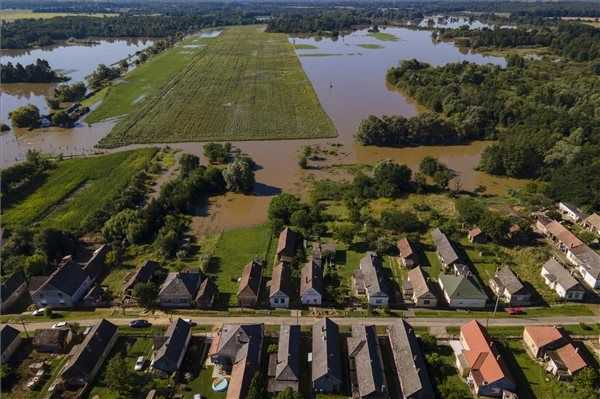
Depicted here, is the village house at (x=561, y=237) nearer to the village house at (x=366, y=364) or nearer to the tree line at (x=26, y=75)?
the village house at (x=366, y=364)

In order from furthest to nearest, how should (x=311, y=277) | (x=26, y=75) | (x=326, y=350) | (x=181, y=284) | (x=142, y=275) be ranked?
1. (x=26, y=75)
2. (x=142, y=275)
3. (x=311, y=277)
4. (x=181, y=284)
5. (x=326, y=350)

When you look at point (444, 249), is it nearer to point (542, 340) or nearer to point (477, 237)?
point (477, 237)

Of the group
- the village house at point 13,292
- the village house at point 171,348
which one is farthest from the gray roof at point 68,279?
the village house at point 171,348

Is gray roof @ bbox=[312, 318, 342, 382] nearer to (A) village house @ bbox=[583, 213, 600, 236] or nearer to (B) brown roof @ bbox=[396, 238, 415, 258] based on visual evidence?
(B) brown roof @ bbox=[396, 238, 415, 258]

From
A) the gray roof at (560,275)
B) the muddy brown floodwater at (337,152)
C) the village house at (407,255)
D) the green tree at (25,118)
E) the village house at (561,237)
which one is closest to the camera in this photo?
the gray roof at (560,275)

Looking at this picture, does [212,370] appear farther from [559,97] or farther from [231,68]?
[231,68]

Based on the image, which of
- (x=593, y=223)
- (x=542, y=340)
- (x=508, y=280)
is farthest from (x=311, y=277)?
(x=593, y=223)
